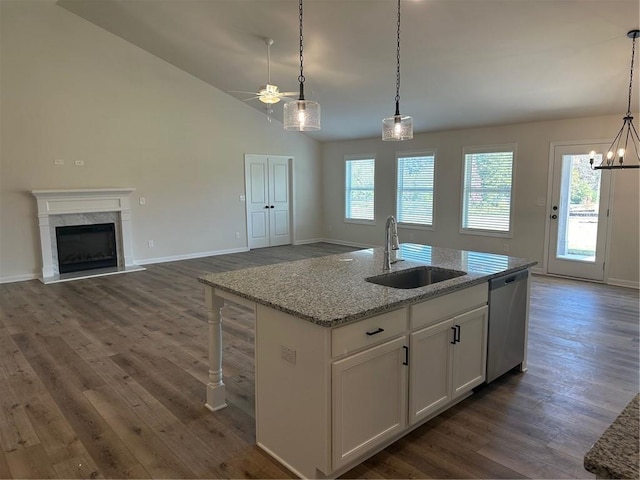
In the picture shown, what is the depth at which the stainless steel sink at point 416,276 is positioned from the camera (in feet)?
9.41

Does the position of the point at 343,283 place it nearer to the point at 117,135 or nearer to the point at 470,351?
the point at 470,351

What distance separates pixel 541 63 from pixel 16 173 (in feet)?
24.5

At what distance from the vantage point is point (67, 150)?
22.5ft

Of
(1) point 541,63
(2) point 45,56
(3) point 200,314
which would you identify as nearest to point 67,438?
(3) point 200,314

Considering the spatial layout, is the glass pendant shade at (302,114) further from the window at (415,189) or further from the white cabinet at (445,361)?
the window at (415,189)

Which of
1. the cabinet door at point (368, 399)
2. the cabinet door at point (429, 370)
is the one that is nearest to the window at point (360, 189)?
the cabinet door at point (429, 370)

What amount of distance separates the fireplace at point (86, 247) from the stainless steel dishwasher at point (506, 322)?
6.64m

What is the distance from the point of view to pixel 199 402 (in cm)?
291

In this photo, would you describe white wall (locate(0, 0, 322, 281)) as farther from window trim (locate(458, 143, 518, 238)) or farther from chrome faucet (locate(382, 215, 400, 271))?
chrome faucet (locate(382, 215, 400, 271))

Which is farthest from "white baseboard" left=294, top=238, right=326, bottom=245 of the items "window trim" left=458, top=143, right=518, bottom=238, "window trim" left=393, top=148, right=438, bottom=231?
"window trim" left=458, top=143, right=518, bottom=238

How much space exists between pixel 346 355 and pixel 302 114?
64.3 inches

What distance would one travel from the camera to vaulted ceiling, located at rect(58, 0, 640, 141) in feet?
14.2

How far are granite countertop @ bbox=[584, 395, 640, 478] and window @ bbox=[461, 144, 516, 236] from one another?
6.88 metres

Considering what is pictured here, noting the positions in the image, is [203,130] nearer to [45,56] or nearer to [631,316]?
[45,56]
